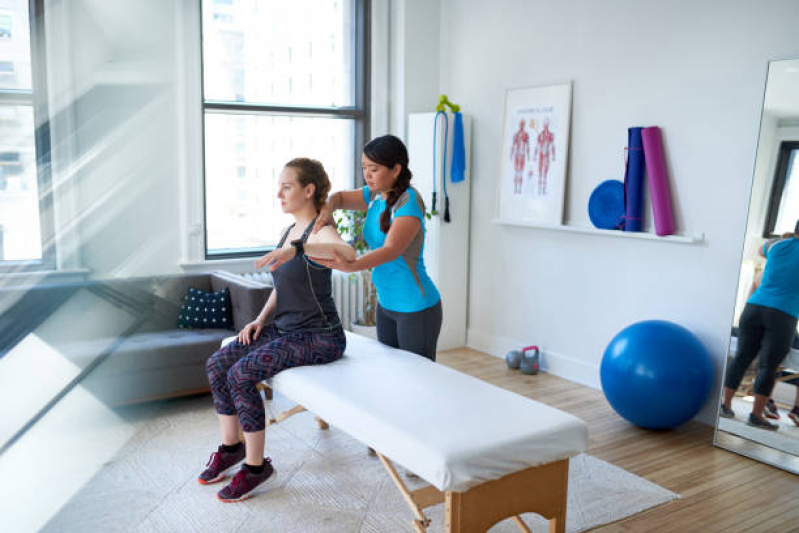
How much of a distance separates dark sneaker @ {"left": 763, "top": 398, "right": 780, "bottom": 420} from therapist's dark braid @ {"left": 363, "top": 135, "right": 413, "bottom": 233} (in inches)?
72.9

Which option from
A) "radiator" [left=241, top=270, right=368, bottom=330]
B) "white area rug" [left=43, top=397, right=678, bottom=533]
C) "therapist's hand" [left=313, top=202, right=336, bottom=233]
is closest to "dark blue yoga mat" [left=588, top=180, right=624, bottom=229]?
"white area rug" [left=43, top=397, right=678, bottom=533]

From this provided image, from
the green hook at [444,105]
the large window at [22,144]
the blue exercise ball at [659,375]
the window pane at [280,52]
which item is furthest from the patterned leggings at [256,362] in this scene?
the window pane at [280,52]

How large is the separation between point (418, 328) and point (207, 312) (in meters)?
1.64

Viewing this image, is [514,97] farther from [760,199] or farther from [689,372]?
[689,372]

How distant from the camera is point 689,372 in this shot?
3150 millimetres

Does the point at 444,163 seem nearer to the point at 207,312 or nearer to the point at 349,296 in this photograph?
the point at 349,296

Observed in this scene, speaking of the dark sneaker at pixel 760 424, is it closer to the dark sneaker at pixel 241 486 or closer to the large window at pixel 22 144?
the dark sneaker at pixel 241 486

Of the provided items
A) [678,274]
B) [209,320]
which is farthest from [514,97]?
[209,320]

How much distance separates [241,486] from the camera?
100 inches

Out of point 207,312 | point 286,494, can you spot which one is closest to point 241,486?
point 286,494

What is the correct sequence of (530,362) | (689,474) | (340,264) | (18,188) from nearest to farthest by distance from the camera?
1. (340,264)
2. (689,474)
3. (18,188)
4. (530,362)

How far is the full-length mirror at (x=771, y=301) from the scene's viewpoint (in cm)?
291

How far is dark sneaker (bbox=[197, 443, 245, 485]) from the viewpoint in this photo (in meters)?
2.67

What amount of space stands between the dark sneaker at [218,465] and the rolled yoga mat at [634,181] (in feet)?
7.45
